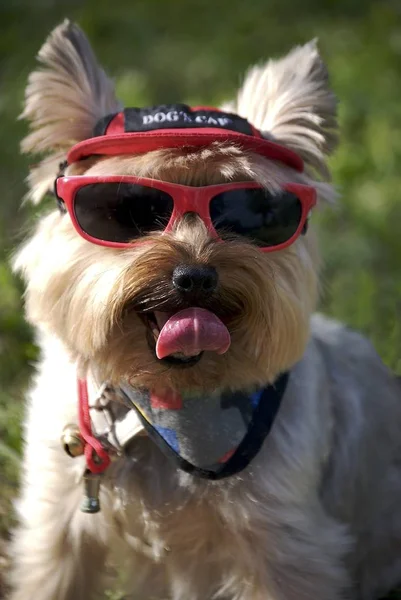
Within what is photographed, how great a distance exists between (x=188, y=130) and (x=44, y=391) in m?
1.06

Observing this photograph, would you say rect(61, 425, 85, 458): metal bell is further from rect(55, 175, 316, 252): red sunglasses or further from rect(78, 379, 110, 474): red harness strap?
rect(55, 175, 316, 252): red sunglasses

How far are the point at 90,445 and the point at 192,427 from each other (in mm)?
319

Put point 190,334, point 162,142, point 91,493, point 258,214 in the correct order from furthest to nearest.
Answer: point 91,493 → point 258,214 → point 162,142 → point 190,334

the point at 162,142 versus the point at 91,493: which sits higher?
the point at 162,142

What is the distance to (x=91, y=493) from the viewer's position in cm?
295

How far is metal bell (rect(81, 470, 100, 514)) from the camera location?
2.92 meters

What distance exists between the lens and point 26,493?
3229 millimetres

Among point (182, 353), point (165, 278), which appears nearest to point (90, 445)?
point (182, 353)

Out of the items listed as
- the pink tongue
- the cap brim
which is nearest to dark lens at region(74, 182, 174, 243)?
the cap brim

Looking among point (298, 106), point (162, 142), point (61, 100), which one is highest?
point (61, 100)

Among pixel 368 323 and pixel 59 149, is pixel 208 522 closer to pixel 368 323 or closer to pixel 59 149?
pixel 59 149

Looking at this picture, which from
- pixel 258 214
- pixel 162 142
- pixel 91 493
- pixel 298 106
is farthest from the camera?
pixel 298 106

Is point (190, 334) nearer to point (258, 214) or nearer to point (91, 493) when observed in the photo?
point (258, 214)

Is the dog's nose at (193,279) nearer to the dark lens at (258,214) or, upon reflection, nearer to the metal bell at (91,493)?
the dark lens at (258,214)
